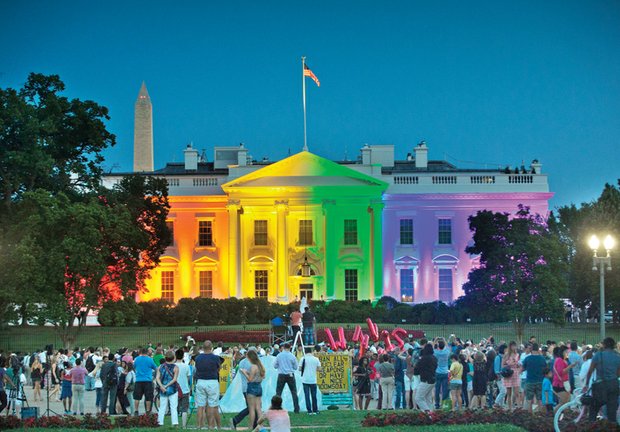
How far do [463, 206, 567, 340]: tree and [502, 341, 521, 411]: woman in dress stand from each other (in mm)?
29161

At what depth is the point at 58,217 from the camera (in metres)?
49.5

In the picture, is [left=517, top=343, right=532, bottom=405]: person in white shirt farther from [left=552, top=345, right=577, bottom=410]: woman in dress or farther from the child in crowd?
[left=552, top=345, right=577, bottom=410]: woman in dress

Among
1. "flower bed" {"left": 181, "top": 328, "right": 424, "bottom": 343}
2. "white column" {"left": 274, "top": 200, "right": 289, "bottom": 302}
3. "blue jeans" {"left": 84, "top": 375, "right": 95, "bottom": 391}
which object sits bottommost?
"blue jeans" {"left": 84, "top": 375, "right": 95, "bottom": 391}

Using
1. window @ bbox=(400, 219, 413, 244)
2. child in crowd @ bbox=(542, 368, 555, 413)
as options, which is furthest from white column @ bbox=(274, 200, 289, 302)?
child in crowd @ bbox=(542, 368, 555, 413)

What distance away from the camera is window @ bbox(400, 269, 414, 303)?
7181cm

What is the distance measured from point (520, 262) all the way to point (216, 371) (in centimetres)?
3923

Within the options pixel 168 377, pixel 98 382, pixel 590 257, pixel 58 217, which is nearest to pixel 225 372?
pixel 98 382

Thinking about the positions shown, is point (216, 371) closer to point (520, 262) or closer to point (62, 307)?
point (62, 307)

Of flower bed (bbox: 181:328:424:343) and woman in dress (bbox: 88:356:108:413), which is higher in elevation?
flower bed (bbox: 181:328:424:343)

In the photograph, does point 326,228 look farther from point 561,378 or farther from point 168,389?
point 168,389

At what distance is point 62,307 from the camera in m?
49.8

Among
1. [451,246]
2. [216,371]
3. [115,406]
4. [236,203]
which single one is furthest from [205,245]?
[216,371]

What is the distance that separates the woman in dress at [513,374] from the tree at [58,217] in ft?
90.4

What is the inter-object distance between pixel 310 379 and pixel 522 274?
1380 inches
